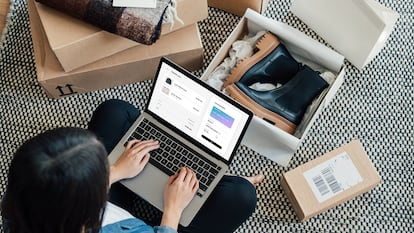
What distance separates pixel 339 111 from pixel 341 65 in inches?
6.1

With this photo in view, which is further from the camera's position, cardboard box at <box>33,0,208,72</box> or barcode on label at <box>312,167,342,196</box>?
barcode on label at <box>312,167,342,196</box>

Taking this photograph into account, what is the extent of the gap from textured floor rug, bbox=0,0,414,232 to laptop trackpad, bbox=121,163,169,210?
0.91ft

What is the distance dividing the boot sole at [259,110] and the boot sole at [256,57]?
0.05 m

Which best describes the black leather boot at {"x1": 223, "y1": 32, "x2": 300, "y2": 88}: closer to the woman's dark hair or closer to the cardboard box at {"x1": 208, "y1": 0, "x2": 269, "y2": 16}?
the cardboard box at {"x1": 208, "y1": 0, "x2": 269, "y2": 16}

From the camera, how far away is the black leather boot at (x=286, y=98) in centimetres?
133

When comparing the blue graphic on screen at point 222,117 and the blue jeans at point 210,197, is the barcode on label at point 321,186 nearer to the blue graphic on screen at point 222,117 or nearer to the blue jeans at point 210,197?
the blue jeans at point 210,197

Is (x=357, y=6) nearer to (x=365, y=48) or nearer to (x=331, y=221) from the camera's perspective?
(x=365, y=48)

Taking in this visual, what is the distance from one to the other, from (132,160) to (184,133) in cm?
13

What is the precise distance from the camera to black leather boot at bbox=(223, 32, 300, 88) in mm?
1385

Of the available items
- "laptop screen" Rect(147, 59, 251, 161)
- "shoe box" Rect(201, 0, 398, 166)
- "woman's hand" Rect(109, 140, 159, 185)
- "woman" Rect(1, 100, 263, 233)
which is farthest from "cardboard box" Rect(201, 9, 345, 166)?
"woman" Rect(1, 100, 263, 233)

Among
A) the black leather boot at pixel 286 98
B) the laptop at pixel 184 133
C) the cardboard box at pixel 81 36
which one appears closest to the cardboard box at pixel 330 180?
the black leather boot at pixel 286 98

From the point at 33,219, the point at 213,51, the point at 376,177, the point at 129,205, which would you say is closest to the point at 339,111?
the point at 376,177

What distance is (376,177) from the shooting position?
4.40ft

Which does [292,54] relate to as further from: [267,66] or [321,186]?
[321,186]
